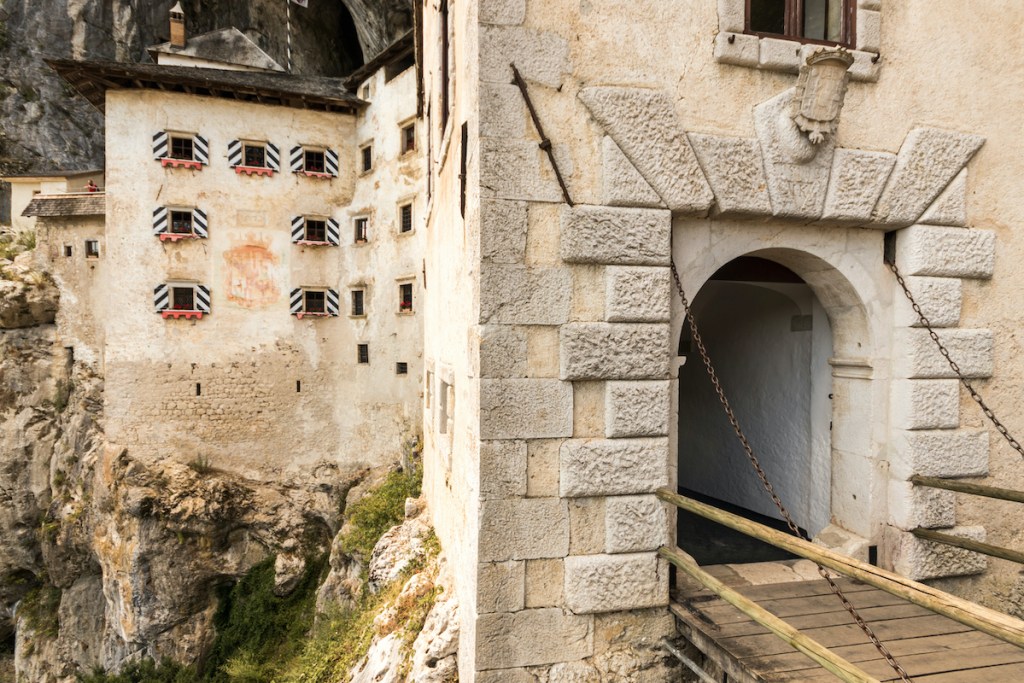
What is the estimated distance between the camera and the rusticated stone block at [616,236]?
3555mm

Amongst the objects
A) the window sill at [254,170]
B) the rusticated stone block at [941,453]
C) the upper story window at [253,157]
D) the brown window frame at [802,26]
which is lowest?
the rusticated stone block at [941,453]

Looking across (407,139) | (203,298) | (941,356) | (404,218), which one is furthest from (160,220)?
(941,356)

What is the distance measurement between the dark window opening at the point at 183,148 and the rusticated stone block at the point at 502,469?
17068 millimetres

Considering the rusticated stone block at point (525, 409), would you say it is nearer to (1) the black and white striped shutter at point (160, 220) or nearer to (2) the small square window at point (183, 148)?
(1) the black and white striped shutter at point (160, 220)

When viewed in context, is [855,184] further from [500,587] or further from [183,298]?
[183,298]

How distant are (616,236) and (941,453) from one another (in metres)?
2.83

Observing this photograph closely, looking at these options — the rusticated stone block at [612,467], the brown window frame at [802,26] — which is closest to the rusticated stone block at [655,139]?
the brown window frame at [802,26]

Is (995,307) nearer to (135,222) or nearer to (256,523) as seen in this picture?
(256,523)

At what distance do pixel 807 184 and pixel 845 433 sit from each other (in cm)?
195

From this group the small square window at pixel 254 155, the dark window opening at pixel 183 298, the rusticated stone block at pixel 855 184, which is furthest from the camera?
the small square window at pixel 254 155

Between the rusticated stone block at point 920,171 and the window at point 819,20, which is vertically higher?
the window at point 819,20

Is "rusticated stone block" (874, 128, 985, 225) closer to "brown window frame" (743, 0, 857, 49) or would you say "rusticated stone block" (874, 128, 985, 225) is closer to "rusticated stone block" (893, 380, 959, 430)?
"brown window frame" (743, 0, 857, 49)

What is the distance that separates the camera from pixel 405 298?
17484mm

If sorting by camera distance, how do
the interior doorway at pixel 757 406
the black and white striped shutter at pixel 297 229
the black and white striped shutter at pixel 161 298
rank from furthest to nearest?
the black and white striped shutter at pixel 297 229 < the black and white striped shutter at pixel 161 298 < the interior doorway at pixel 757 406
